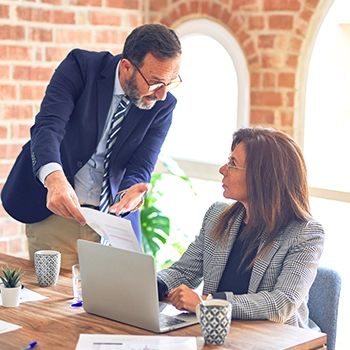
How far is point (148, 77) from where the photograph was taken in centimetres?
246

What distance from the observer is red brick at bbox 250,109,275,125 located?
3564 mm

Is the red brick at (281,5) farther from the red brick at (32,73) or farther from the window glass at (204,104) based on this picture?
the red brick at (32,73)

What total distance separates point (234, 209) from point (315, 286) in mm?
372

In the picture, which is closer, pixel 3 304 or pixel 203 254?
pixel 3 304

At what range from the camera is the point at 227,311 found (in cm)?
170

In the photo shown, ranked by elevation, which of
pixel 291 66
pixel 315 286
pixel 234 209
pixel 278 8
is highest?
pixel 278 8

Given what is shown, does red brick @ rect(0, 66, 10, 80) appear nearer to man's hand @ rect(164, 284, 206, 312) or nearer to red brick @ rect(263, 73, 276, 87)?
red brick @ rect(263, 73, 276, 87)

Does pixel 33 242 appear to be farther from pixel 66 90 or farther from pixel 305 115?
pixel 305 115

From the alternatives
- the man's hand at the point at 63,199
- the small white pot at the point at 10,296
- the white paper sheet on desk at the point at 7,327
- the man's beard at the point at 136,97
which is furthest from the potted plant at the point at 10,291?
the man's beard at the point at 136,97

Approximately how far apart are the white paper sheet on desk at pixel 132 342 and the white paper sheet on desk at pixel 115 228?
28 cm

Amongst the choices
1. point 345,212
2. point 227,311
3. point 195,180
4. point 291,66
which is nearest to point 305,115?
point 291,66

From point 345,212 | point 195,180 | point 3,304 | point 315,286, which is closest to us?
point 3,304

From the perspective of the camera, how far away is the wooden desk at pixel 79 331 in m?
1.70

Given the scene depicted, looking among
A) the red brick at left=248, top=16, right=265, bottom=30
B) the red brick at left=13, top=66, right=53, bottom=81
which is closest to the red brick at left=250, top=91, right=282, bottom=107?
the red brick at left=248, top=16, right=265, bottom=30
